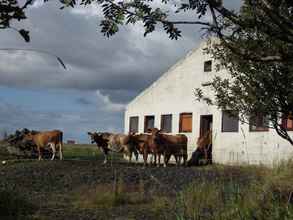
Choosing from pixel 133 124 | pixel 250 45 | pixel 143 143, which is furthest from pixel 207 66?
pixel 250 45

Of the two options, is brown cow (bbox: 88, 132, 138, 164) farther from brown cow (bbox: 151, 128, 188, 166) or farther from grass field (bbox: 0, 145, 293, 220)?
grass field (bbox: 0, 145, 293, 220)

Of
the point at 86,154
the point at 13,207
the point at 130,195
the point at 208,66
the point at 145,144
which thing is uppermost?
the point at 208,66

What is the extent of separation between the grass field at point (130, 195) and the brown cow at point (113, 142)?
15.9ft

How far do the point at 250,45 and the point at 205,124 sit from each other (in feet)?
74.1

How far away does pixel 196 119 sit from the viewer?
30.8 metres

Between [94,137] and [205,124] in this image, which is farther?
[205,124]

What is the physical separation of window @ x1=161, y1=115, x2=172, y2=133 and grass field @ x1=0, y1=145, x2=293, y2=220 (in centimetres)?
984

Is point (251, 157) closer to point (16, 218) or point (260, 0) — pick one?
point (16, 218)

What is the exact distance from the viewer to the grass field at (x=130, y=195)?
822 centimetres

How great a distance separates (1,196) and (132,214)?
259cm

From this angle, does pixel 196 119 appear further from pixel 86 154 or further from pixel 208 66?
pixel 86 154

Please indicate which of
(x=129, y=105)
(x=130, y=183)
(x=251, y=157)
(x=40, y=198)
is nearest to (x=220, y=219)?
(x=40, y=198)

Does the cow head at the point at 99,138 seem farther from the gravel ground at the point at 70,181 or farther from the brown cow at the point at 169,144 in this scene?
the gravel ground at the point at 70,181

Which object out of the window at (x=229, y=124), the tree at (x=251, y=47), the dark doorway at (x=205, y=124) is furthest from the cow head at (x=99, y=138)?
the tree at (x=251, y=47)
